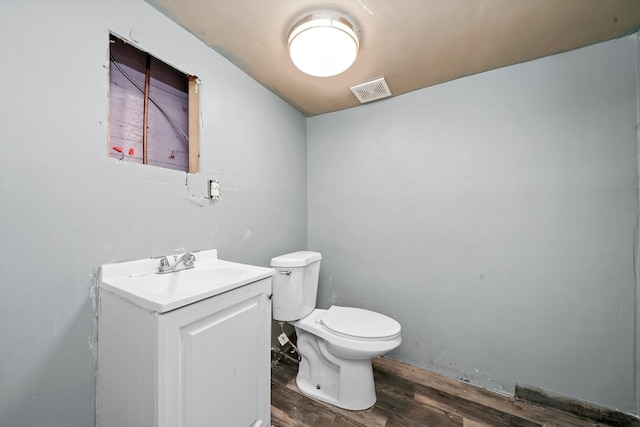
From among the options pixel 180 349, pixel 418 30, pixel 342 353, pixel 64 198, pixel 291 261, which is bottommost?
pixel 342 353

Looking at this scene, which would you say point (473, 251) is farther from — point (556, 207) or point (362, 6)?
point (362, 6)

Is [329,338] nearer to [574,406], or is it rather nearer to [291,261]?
[291,261]

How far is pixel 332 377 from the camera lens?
1.40m

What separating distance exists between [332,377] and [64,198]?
5.08 feet

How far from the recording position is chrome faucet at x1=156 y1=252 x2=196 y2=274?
1058mm

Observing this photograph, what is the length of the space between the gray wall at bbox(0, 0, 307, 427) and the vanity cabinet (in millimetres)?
110

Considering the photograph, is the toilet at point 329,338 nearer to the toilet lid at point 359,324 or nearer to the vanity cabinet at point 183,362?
the toilet lid at point 359,324

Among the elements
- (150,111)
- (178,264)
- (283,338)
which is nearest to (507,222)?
(283,338)

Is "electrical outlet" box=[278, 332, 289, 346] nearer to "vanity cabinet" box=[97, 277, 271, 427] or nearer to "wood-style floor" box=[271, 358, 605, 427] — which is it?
"wood-style floor" box=[271, 358, 605, 427]

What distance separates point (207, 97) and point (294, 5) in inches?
25.8

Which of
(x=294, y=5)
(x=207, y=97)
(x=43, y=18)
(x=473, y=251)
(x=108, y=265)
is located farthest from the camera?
(x=473, y=251)

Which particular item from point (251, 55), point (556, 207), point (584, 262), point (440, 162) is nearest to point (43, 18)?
point (251, 55)

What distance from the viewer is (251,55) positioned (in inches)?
54.4

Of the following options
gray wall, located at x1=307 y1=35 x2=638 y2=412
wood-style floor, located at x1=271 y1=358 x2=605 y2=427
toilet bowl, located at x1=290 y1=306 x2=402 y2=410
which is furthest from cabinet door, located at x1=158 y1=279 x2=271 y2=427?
gray wall, located at x1=307 y1=35 x2=638 y2=412
